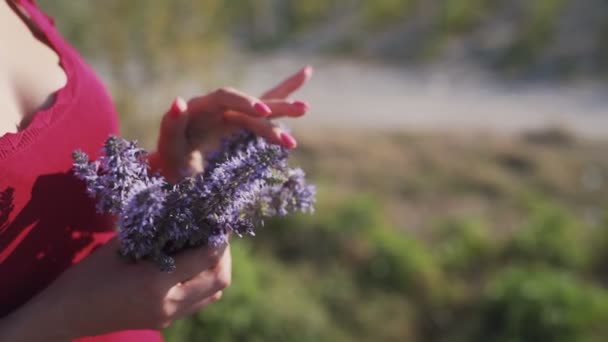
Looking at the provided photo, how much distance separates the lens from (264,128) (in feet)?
4.72

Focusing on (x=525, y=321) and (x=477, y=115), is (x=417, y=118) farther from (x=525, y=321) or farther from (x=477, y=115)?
(x=525, y=321)

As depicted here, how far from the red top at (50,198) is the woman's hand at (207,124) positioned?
0.16 m

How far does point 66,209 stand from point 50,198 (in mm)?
46

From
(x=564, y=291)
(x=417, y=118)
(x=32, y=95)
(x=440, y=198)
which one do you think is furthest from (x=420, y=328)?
(x=417, y=118)

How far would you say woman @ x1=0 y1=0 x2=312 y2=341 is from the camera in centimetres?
114

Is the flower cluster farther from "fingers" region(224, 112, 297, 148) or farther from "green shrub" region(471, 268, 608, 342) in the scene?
"green shrub" region(471, 268, 608, 342)

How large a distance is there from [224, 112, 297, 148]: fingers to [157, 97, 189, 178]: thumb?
9 cm

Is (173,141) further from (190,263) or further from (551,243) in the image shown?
(551,243)

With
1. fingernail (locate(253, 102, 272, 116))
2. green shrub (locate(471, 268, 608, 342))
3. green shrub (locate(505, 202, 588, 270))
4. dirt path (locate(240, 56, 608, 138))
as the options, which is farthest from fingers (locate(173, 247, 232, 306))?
dirt path (locate(240, 56, 608, 138))

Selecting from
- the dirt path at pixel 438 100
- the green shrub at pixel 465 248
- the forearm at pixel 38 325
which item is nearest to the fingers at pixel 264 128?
the forearm at pixel 38 325

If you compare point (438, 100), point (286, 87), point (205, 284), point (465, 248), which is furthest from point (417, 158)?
point (205, 284)

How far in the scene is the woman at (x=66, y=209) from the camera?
1.14 metres

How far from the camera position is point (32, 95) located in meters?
1.33

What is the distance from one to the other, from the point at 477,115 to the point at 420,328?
4773 mm
